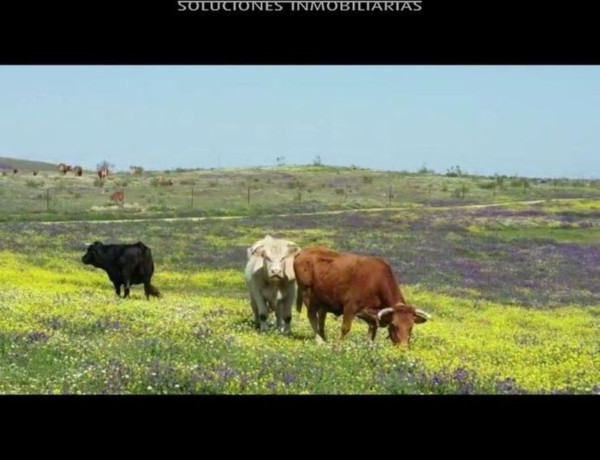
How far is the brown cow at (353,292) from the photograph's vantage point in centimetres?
1653

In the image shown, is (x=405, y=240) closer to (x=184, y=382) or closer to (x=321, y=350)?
(x=321, y=350)

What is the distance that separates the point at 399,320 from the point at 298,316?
232 inches

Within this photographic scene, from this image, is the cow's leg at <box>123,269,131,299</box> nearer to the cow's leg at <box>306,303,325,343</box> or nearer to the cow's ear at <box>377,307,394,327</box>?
the cow's leg at <box>306,303,325,343</box>

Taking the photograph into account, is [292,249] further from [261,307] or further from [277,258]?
[261,307]

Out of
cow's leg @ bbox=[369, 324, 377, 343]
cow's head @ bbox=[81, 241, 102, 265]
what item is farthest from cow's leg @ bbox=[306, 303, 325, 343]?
cow's head @ bbox=[81, 241, 102, 265]

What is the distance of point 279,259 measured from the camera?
18.7 metres

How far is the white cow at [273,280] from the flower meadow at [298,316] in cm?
66

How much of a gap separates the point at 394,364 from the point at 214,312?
8503 millimetres

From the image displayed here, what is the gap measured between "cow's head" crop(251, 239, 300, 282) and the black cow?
8332 millimetres

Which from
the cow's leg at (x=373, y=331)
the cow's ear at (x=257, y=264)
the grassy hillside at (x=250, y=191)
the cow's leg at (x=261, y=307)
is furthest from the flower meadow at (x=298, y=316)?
the grassy hillside at (x=250, y=191)

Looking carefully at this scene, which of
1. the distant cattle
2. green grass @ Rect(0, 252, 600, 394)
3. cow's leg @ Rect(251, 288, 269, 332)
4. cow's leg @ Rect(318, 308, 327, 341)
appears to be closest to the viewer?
green grass @ Rect(0, 252, 600, 394)

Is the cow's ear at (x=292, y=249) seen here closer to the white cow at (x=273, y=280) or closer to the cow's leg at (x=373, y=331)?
the white cow at (x=273, y=280)

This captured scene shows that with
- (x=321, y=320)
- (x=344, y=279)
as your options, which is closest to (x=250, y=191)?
(x=321, y=320)

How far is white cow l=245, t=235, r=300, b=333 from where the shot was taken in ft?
61.5
